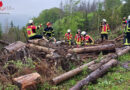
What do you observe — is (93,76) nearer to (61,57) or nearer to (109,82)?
(109,82)

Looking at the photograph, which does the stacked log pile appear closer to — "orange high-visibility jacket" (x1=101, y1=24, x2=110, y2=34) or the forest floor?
the forest floor

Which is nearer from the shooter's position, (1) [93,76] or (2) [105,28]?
(1) [93,76]

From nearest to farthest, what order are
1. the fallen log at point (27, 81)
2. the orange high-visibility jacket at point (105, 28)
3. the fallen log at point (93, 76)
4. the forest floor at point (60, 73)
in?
the fallen log at point (27, 81)
the fallen log at point (93, 76)
the forest floor at point (60, 73)
the orange high-visibility jacket at point (105, 28)

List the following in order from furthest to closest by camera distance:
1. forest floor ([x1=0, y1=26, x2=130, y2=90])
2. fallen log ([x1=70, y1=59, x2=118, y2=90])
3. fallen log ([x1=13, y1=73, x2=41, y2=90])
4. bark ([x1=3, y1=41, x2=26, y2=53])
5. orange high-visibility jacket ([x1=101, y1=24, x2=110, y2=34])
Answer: orange high-visibility jacket ([x1=101, y1=24, x2=110, y2=34]) → bark ([x1=3, y1=41, x2=26, y2=53]) → forest floor ([x1=0, y1=26, x2=130, y2=90]) → fallen log ([x1=70, y1=59, x2=118, y2=90]) → fallen log ([x1=13, y1=73, x2=41, y2=90])

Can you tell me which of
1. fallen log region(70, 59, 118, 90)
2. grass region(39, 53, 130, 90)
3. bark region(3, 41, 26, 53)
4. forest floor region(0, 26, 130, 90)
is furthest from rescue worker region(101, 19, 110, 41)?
bark region(3, 41, 26, 53)

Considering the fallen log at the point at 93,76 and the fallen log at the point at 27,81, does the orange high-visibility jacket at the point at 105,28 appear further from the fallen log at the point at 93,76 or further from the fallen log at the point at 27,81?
the fallen log at the point at 27,81

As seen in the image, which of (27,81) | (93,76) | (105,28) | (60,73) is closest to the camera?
(27,81)

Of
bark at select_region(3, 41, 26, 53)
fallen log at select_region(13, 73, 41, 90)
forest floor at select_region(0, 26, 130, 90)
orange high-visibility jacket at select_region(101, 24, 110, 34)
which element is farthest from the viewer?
orange high-visibility jacket at select_region(101, 24, 110, 34)

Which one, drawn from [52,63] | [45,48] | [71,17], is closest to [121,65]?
[52,63]

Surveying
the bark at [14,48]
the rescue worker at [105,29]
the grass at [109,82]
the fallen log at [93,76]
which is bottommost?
the grass at [109,82]

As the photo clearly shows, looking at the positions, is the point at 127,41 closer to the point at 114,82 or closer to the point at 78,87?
the point at 114,82

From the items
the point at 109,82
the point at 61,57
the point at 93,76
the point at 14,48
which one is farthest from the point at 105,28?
the point at 109,82

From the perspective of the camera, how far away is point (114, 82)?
15.4 feet

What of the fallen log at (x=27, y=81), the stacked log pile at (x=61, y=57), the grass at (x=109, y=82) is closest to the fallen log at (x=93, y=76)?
the stacked log pile at (x=61, y=57)
